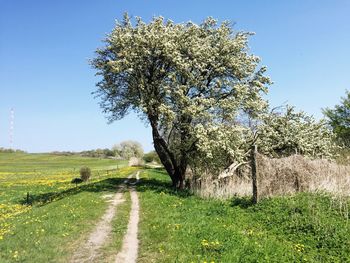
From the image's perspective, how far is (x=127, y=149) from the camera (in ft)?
573

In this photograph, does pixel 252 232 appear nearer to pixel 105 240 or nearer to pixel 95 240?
pixel 105 240

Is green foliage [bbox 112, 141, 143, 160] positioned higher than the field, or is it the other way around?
green foliage [bbox 112, 141, 143, 160]

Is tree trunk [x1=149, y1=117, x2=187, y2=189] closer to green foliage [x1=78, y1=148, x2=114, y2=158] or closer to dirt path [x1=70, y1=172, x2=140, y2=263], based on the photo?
dirt path [x1=70, y1=172, x2=140, y2=263]

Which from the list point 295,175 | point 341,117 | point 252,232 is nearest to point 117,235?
point 252,232

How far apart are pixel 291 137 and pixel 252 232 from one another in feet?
65.8

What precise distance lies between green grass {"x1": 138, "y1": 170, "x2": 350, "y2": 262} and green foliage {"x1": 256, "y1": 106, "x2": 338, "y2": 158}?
1338 centimetres

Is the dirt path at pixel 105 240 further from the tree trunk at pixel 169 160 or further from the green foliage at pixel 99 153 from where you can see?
the green foliage at pixel 99 153

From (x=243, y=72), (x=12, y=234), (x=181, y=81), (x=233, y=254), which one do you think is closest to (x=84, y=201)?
(x=12, y=234)

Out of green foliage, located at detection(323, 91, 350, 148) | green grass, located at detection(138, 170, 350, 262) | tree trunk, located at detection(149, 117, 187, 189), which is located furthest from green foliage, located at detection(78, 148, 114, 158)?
green grass, located at detection(138, 170, 350, 262)

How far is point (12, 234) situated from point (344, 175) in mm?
17586

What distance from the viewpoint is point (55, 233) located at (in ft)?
53.5

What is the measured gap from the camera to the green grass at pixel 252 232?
1180 centimetres

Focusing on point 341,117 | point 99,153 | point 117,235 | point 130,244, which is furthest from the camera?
point 99,153

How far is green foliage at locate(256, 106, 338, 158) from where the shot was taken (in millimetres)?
32688
